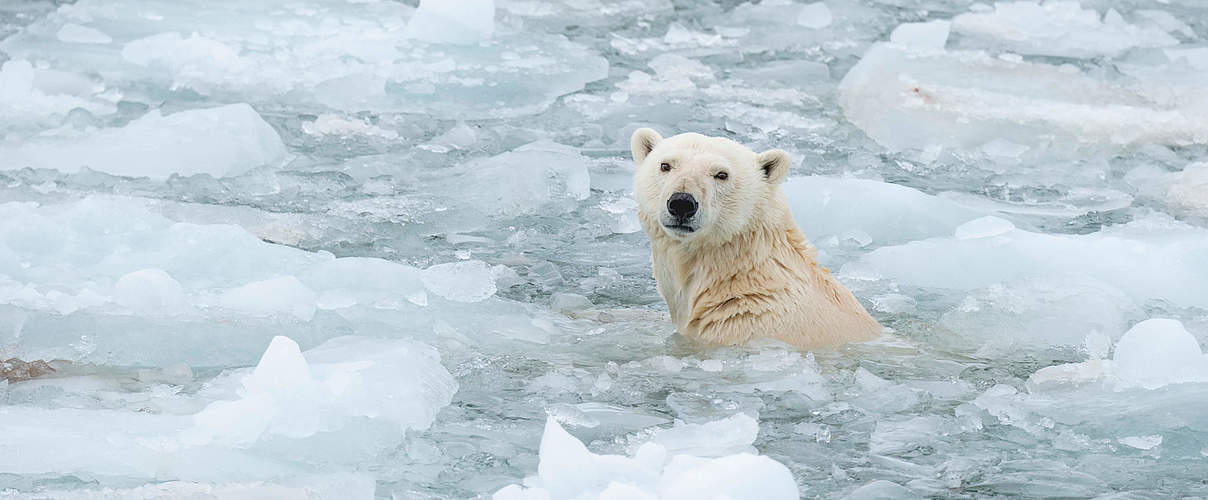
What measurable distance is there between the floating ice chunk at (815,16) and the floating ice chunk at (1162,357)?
18.3 feet

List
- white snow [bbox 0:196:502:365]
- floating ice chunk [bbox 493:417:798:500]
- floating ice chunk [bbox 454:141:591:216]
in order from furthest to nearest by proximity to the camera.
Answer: floating ice chunk [bbox 454:141:591:216], white snow [bbox 0:196:502:365], floating ice chunk [bbox 493:417:798:500]

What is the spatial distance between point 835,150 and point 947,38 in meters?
2.55

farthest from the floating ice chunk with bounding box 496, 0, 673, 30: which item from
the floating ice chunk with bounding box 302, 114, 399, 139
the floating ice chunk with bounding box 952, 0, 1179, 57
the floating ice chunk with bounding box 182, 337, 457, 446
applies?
the floating ice chunk with bounding box 182, 337, 457, 446

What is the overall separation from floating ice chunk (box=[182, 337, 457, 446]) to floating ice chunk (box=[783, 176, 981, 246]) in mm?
2187

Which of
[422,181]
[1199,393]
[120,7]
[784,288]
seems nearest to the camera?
[1199,393]

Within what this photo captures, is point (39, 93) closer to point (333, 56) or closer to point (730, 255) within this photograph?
point (333, 56)

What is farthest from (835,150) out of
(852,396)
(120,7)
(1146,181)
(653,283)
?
(120,7)

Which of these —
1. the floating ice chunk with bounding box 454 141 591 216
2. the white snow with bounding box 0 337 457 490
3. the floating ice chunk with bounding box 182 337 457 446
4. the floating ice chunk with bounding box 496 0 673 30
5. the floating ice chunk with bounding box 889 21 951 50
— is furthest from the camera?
the floating ice chunk with bounding box 496 0 673 30

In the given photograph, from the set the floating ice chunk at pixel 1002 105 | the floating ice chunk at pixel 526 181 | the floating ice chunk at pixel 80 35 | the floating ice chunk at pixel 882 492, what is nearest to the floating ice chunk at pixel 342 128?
the floating ice chunk at pixel 526 181

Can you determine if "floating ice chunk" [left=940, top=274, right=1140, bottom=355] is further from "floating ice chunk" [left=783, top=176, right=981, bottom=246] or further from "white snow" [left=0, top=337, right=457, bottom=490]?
"white snow" [left=0, top=337, right=457, bottom=490]

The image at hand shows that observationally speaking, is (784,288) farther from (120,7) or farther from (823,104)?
(120,7)

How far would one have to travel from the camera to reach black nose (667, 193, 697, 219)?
13.2ft

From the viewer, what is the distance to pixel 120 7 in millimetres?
8445

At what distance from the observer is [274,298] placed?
13.9 ft
